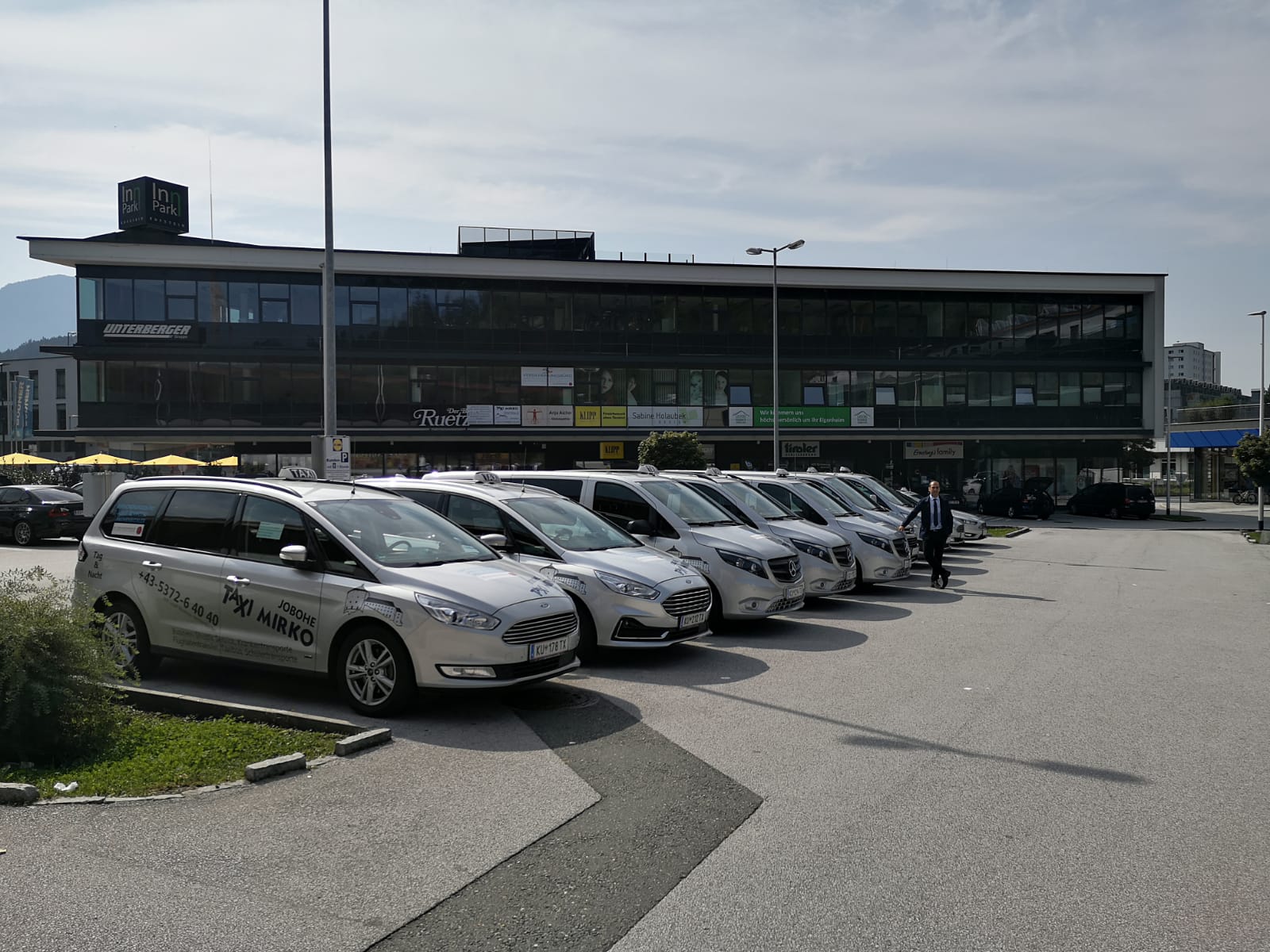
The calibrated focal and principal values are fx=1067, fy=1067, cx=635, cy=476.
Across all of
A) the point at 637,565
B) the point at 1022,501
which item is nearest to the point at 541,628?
the point at 637,565

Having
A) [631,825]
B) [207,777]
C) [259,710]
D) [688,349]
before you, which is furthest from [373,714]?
[688,349]

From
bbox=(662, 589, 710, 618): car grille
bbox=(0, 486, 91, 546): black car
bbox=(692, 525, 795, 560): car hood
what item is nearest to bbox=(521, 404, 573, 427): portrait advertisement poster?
bbox=(0, 486, 91, 546): black car

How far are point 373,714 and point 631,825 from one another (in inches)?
118

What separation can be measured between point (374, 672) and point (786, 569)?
600 cm

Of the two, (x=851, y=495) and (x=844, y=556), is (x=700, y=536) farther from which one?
(x=851, y=495)

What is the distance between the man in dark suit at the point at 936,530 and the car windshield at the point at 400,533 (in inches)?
394

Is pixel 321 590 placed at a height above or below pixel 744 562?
above

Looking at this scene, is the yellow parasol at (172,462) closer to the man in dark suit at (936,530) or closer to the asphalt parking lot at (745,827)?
the man in dark suit at (936,530)

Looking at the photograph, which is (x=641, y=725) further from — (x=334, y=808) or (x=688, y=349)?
(x=688, y=349)

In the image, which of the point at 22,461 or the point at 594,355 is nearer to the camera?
the point at 22,461

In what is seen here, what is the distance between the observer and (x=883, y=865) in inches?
190

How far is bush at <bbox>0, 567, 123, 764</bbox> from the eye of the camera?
20.6 ft

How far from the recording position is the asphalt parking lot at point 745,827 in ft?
13.8

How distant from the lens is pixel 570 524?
11.1m
